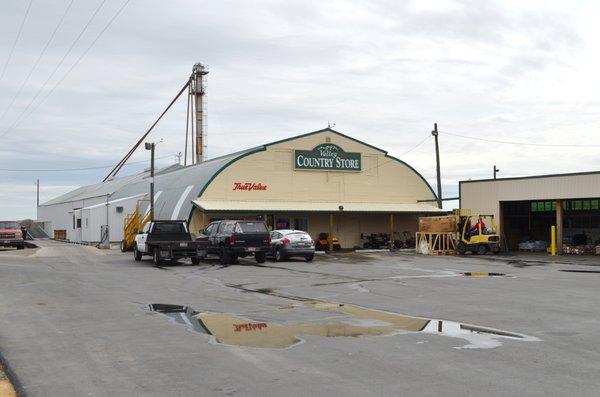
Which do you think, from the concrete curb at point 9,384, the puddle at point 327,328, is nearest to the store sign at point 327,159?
the puddle at point 327,328

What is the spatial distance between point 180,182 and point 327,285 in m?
27.4

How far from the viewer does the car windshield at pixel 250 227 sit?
92.1 feet

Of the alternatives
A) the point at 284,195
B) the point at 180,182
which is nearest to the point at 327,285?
the point at 284,195

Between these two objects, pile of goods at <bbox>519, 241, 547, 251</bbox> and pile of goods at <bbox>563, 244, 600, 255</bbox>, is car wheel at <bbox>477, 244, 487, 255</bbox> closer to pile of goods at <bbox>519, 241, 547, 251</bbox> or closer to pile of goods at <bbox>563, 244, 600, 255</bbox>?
pile of goods at <bbox>563, 244, 600, 255</bbox>

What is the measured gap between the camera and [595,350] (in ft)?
29.0

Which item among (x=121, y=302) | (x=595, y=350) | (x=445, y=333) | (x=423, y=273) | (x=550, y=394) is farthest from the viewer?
(x=423, y=273)

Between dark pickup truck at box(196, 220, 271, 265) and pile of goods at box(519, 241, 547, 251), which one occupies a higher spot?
dark pickup truck at box(196, 220, 271, 265)

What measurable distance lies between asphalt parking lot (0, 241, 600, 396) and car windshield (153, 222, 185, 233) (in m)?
9.13

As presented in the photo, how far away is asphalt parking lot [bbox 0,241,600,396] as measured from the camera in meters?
7.07

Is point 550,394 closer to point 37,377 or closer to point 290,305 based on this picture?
point 37,377

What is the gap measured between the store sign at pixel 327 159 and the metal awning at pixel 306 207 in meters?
2.41

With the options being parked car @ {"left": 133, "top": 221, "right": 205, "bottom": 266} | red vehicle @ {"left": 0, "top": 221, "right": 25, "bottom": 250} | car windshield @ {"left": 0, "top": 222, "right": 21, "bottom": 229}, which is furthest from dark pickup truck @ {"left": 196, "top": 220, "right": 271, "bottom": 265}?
car windshield @ {"left": 0, "top": 222, "right": 21, "bottom": 229}

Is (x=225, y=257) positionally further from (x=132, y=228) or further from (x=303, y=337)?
(x=303, y=337)

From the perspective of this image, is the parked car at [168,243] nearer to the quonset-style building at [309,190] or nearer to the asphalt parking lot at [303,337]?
the quonset-style building at [309,190]
